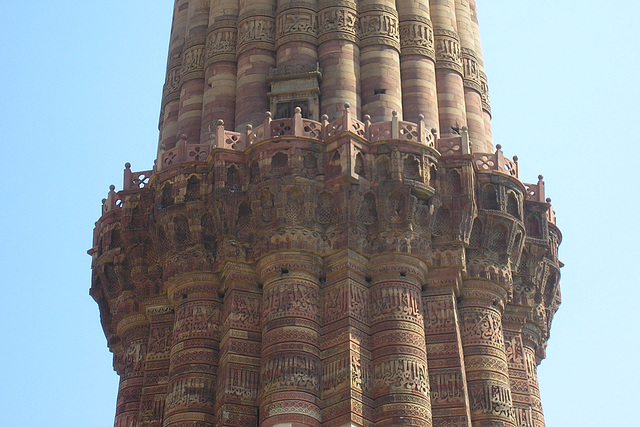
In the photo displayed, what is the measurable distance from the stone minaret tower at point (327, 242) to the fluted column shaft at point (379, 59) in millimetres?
45

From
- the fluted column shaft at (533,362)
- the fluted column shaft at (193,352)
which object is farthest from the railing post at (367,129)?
the fluted column shaft at (533,362)

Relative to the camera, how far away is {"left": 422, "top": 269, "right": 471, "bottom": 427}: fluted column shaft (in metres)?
25.9

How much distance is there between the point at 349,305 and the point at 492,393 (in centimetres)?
315

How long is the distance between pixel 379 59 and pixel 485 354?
22.1 feet

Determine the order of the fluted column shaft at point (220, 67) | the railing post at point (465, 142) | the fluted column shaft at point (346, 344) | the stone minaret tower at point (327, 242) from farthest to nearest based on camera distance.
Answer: the fluted column shaft at point (220, 67) < the railing post at point (465, 142) < the stone minaret tower at point (327, 242) < the fluted column shaft at point (346, 344)

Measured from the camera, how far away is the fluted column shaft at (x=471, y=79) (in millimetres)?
30906

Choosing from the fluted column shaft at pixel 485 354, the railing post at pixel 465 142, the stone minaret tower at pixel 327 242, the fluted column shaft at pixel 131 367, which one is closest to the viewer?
the stone minaret tower at pixel 327 242

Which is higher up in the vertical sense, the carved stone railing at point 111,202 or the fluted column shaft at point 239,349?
the carved stone railing at point 111,202

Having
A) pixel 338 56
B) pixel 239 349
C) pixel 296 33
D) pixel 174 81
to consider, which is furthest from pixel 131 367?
pixel 296 33

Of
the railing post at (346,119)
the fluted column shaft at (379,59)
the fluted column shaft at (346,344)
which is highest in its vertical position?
the fluted column shaft at (379,59)

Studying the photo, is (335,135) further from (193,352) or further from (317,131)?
(193,352)

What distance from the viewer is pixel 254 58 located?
100ft

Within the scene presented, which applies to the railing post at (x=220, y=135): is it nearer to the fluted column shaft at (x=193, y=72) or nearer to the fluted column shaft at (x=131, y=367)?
the fluted column shaft at (x=193, y=72)

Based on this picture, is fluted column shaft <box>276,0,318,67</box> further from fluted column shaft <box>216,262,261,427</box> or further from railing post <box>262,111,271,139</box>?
fluted column shaft <box>216,262,261,427</box>
